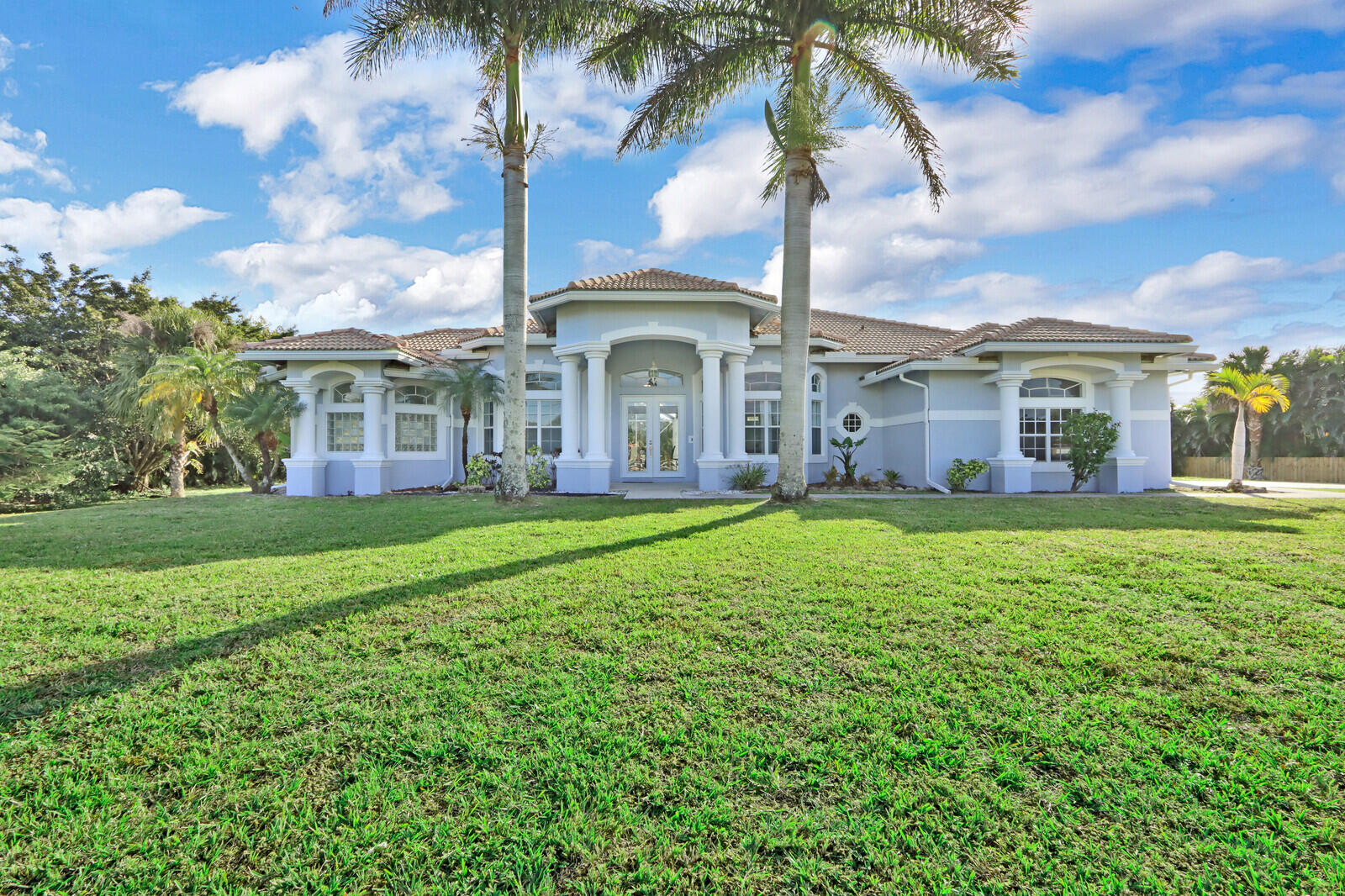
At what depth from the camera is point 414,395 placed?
656 inches

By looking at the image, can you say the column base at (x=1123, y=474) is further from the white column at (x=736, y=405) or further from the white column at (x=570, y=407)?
the white column at (x=570, y=407)

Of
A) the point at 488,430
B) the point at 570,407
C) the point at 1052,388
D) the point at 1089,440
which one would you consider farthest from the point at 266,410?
the point at 1089,440

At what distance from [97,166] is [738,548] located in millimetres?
20284

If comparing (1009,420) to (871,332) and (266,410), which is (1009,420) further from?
(266,410)

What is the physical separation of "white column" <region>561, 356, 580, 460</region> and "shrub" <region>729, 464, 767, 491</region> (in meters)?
4.22

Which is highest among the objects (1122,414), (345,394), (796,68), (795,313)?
(796,68)

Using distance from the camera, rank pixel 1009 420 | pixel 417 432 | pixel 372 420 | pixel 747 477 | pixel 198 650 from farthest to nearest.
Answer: pixel 417 432 → pixel 372 420 → pixel 1009 420 → pixel 747 477 → pixel 198 650

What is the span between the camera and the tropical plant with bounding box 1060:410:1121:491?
46.6ft

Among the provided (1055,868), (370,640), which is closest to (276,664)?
(370,640)

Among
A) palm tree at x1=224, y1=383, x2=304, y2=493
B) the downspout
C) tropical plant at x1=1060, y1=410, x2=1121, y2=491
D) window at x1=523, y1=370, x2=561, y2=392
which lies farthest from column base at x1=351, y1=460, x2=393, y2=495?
tropical plant at x1=1060, y1=410, x2=1121, y2=491

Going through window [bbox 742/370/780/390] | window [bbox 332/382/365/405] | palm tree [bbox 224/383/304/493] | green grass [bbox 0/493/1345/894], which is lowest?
green grass [bbox 0/493/1345/894]

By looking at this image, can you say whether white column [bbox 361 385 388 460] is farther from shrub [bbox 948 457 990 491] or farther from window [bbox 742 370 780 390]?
shrub [bbox 948 457 990 491]

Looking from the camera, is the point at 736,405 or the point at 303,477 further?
the point at 303,477

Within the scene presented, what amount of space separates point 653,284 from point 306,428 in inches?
416
